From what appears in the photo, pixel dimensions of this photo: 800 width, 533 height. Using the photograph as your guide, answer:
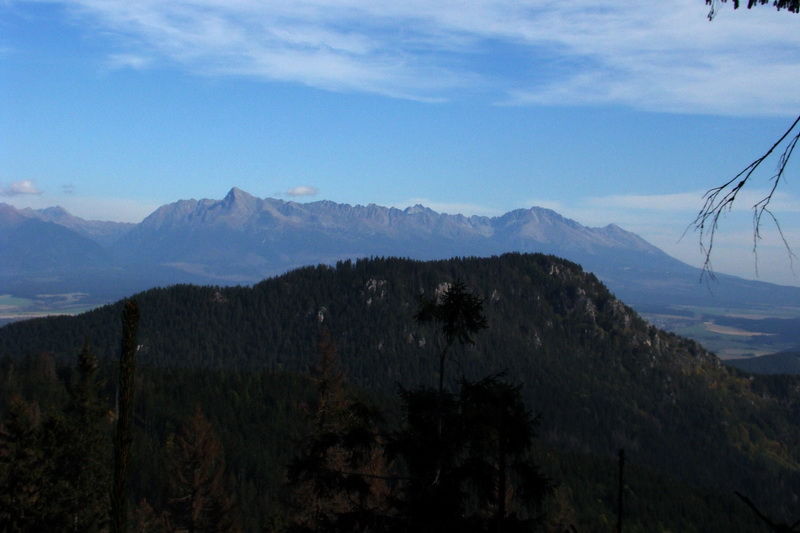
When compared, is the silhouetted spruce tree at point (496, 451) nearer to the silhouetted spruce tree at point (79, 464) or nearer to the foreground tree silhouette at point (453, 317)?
the foreground tree silhouette at point (453, 317)

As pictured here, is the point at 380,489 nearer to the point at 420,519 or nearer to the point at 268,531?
the point at 268,531

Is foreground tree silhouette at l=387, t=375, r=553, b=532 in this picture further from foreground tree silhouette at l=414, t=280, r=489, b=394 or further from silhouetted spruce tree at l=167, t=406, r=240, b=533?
silhouetted spruce tree at l=167, t=406, r=240, b=533

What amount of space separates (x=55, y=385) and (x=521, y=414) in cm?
14122

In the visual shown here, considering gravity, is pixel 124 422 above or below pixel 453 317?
below

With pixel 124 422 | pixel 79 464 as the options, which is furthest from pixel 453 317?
pixel 79 464

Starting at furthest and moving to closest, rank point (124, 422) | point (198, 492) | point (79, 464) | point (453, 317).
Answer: point (198, 492), point (79, 464), point (453, 317), point (124, 422)

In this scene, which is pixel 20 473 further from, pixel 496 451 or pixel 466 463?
pixel 496 451

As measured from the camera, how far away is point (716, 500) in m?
161

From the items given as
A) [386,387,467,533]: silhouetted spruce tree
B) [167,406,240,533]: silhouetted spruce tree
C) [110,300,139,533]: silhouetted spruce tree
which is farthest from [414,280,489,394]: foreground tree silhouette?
[167,406,240,533]: silhouetted spruce tree

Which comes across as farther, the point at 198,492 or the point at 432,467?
the point at 198,492

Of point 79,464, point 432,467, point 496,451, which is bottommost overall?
point 79,464

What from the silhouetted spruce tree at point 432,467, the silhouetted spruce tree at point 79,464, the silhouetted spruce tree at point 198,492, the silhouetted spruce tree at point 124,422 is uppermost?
the silhouetted spruce tree at point 124,422

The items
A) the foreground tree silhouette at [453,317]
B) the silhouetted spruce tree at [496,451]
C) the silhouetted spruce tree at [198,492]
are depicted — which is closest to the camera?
the silhouetted spruce tree at [496,451]

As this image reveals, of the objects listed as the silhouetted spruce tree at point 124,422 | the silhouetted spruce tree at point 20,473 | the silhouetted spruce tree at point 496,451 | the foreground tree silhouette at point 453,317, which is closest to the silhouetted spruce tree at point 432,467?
the silhouetted spruce tree at point 496,451
